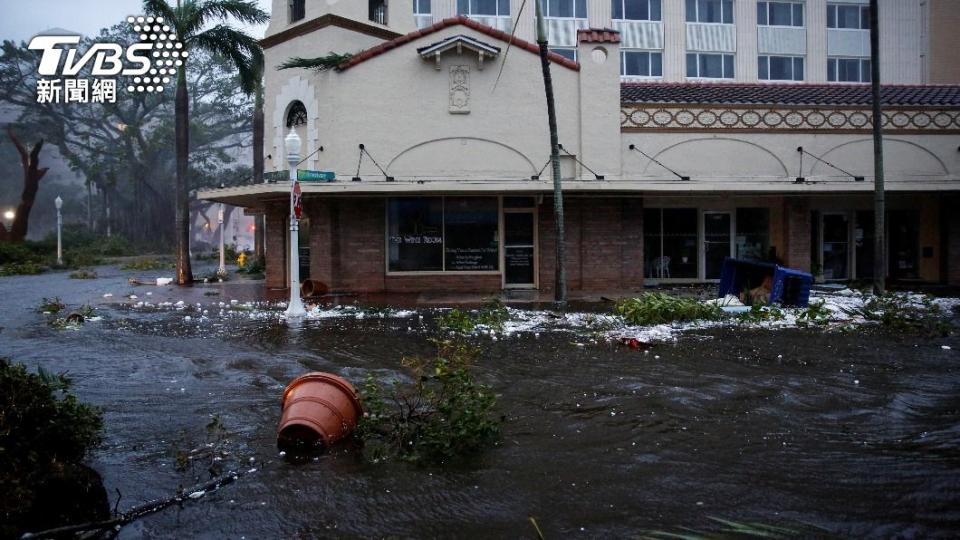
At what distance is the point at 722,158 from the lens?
19.7 meters

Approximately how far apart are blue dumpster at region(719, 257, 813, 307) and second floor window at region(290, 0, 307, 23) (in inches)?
518

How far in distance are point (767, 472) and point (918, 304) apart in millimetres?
11674

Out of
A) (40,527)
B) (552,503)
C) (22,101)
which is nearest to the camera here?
(40,527)

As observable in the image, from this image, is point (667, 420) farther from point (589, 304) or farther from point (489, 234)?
point (489, 234)

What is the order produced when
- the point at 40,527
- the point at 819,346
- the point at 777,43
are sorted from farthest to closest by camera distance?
the point at 777,43 < the point at 819,346 < the point at 40,527

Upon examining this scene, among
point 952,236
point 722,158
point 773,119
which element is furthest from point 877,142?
point 952,236

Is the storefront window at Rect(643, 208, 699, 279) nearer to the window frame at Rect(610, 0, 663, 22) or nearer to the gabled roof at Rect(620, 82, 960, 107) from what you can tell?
the gabled roof at Rect(620, 82, 960, 107)

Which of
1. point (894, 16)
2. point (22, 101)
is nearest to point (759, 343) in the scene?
point (894, 16)

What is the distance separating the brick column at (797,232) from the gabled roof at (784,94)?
269cm

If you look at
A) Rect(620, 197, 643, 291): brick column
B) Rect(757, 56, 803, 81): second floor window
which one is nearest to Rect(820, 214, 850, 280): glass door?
Rect(620, 197, 643, 291): brick column

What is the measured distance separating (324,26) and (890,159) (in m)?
15.7

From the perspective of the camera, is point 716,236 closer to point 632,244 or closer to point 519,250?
point 632,244

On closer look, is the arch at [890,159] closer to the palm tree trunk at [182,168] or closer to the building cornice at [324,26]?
the building cornice at [324,26]

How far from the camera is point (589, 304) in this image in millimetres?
16156
